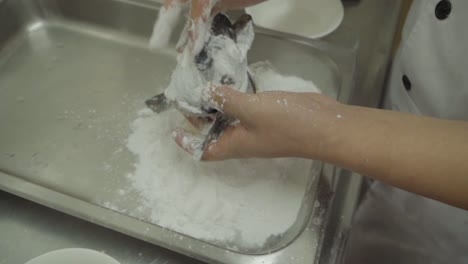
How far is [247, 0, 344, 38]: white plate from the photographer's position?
834 mm

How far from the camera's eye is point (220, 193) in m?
0.64

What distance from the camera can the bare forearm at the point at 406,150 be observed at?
45 centimetres

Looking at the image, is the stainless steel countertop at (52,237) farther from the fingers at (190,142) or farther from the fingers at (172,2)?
the fingers at (172,2)

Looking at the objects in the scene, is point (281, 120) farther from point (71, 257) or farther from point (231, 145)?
point (71, 257)

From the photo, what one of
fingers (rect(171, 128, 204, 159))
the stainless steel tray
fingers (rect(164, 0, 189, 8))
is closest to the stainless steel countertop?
the stainless steel tray

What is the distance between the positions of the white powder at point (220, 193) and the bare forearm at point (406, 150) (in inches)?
5.3

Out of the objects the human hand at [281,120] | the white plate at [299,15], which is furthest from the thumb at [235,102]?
the white plate at [299,15]

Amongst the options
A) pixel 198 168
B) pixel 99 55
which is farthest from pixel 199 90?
pixel 99 55

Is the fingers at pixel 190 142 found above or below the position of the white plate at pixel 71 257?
above

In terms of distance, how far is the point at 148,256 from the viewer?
61 cm

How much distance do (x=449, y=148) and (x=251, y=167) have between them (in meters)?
0.29

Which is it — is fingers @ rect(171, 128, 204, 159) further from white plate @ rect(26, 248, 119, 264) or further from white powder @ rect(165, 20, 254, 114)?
white plate @ rect(26, 248, 119, 264)

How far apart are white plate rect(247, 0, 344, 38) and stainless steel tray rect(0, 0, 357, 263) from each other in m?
0.05

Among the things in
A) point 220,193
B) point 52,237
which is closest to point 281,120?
point 220,193
